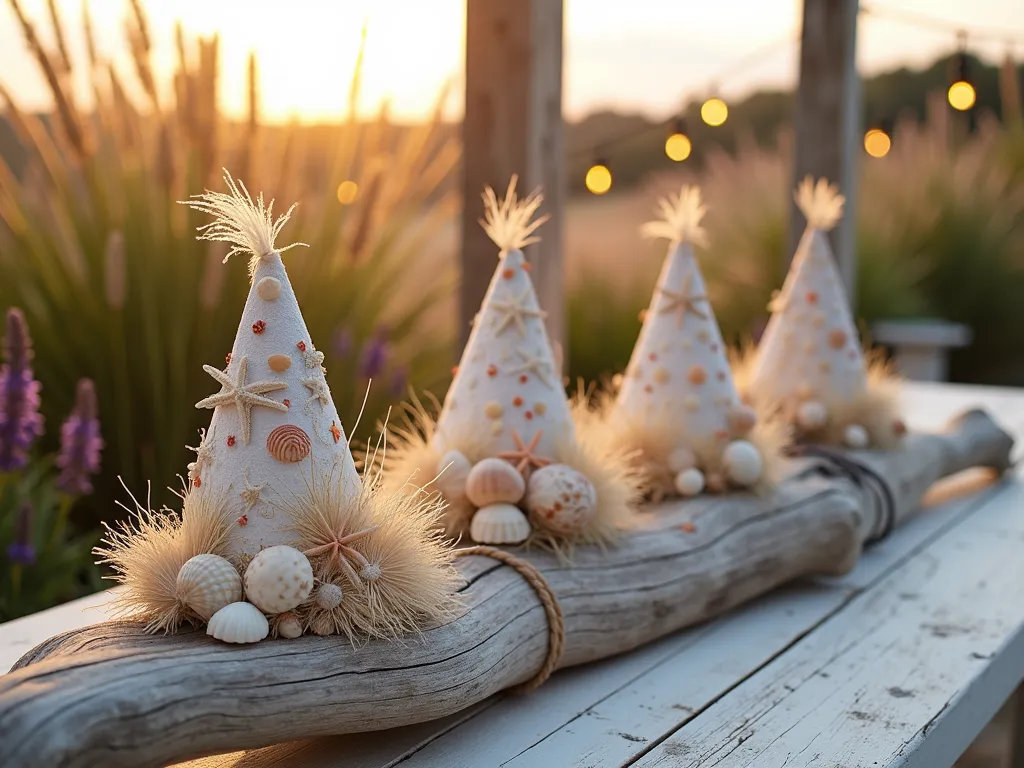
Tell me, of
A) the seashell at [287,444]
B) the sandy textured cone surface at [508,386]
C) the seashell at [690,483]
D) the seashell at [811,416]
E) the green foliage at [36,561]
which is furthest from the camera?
the seashell at [811,416]

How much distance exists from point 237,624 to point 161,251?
1632 millimetres

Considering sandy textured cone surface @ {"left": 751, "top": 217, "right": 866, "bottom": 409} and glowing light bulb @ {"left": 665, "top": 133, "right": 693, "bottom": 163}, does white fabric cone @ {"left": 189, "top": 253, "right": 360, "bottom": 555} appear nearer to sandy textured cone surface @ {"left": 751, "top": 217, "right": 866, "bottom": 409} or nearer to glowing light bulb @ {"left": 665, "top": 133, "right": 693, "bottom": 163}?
sandy textured cone surface @ {"left": 751, "top": 217, "right": 866, "bottom": 409}

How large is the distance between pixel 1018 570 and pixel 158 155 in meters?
1.97

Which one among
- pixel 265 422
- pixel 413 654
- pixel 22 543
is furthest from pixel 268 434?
pixel 22 543

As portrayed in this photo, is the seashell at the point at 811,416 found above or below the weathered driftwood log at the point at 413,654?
above

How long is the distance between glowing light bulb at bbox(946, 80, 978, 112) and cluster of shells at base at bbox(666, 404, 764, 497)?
7.35 feet

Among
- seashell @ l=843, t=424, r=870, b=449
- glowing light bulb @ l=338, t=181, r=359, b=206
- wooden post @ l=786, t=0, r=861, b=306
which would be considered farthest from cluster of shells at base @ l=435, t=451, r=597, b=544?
wooden post @ l=786, t=0, r=861, b=306

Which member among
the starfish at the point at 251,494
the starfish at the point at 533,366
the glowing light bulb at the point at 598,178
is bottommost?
the starfish at the point at 251,494

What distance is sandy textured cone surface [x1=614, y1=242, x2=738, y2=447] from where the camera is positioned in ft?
6.11

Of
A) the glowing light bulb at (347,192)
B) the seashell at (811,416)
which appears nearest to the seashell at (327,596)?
the seashell at (811,416)

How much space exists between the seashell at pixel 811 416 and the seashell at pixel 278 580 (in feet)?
4.48

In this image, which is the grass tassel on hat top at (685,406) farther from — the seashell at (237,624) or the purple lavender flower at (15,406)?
the purple lavender flower at (15,406)

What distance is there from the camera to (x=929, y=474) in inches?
94.6

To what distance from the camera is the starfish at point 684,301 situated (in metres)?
1.90
